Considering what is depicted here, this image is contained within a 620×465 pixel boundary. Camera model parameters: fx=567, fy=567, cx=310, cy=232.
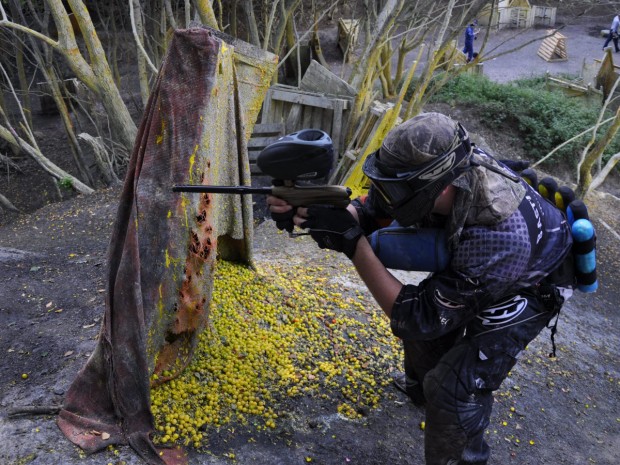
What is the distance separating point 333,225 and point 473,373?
1026 mm

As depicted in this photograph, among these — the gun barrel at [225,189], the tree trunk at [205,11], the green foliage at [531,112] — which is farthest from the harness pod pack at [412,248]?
the green foliage at [531,112]

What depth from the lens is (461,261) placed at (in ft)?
8.49

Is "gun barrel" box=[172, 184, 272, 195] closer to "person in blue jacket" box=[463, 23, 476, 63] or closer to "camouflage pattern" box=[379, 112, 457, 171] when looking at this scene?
"camouflage pattern" box=[379, 112, 457, 171]

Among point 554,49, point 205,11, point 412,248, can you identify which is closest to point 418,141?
point 412,248

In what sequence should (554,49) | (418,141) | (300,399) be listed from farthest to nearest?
Result: (554,49)
(300,399)
(418,141)

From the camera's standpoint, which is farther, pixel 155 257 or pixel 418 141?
pixel 155 257

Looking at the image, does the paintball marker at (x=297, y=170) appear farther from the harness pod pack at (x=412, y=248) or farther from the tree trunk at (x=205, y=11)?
the tree trunk at (x=205, y=11)

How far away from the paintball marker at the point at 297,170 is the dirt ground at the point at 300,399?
1379mm

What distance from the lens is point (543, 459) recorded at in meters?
3.54

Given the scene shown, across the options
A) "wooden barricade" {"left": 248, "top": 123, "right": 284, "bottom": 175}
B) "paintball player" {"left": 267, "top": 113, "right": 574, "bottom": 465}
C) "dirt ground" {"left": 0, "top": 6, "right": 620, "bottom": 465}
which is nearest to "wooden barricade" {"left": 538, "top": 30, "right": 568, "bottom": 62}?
"wooden barricade" {"left": 248, "top": 123, "right": 284, "bottom": 175}

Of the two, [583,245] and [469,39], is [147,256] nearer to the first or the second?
[583,245]

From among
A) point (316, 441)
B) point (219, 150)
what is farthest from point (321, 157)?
point (316, 441)

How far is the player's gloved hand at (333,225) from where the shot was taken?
2.79 meters

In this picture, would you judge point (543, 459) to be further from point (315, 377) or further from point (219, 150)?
point (219, 150)
